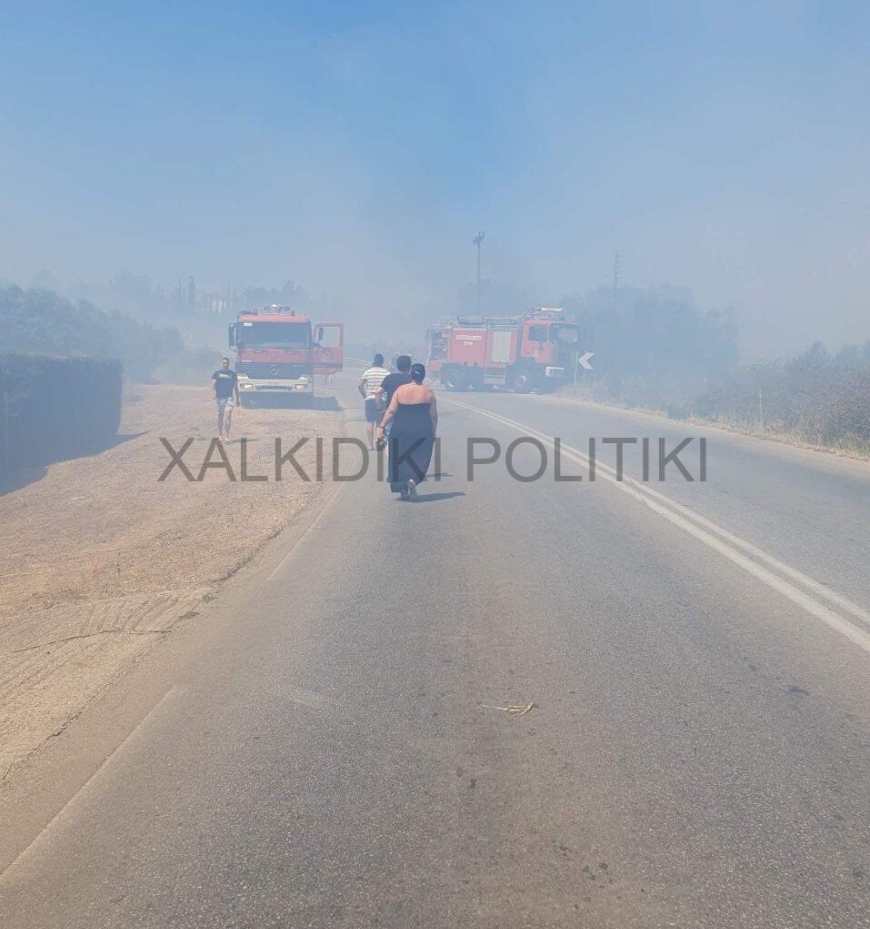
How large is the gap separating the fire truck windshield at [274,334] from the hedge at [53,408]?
597 cm

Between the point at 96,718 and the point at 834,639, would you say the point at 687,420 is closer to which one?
the point at 834,639

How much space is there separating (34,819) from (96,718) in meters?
1.12

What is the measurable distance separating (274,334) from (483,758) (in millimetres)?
26633

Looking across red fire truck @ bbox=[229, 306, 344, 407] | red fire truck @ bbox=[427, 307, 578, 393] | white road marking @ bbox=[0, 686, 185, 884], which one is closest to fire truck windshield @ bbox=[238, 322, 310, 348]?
red fire truck @ bbox=[229, 306, 344, 407]

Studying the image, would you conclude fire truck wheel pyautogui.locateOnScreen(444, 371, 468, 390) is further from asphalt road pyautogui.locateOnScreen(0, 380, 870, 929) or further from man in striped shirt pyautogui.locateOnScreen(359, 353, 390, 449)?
asphalt road pyautogui.locateOnScreen(0, 380, 870, 929)

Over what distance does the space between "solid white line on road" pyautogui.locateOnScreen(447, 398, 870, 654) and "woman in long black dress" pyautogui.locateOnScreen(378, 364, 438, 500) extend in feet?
9.84

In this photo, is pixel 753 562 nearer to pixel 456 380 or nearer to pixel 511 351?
pixel 511 351

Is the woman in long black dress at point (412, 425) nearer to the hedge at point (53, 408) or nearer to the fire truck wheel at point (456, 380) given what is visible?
the hedge at point (53, 408)

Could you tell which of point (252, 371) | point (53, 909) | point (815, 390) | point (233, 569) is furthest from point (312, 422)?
point (53, 909)

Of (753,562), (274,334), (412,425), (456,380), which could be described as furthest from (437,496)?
(456,380)

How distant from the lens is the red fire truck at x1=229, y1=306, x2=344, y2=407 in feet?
97.0

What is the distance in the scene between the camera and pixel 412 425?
38.6 feet

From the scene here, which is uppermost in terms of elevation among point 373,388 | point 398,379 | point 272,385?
point 398,379

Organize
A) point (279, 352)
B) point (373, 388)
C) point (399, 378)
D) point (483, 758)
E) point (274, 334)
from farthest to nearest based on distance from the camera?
point (274, 334) → point (279, 352) → point (373, 388) → point (399, 378) → point (483, 758)
